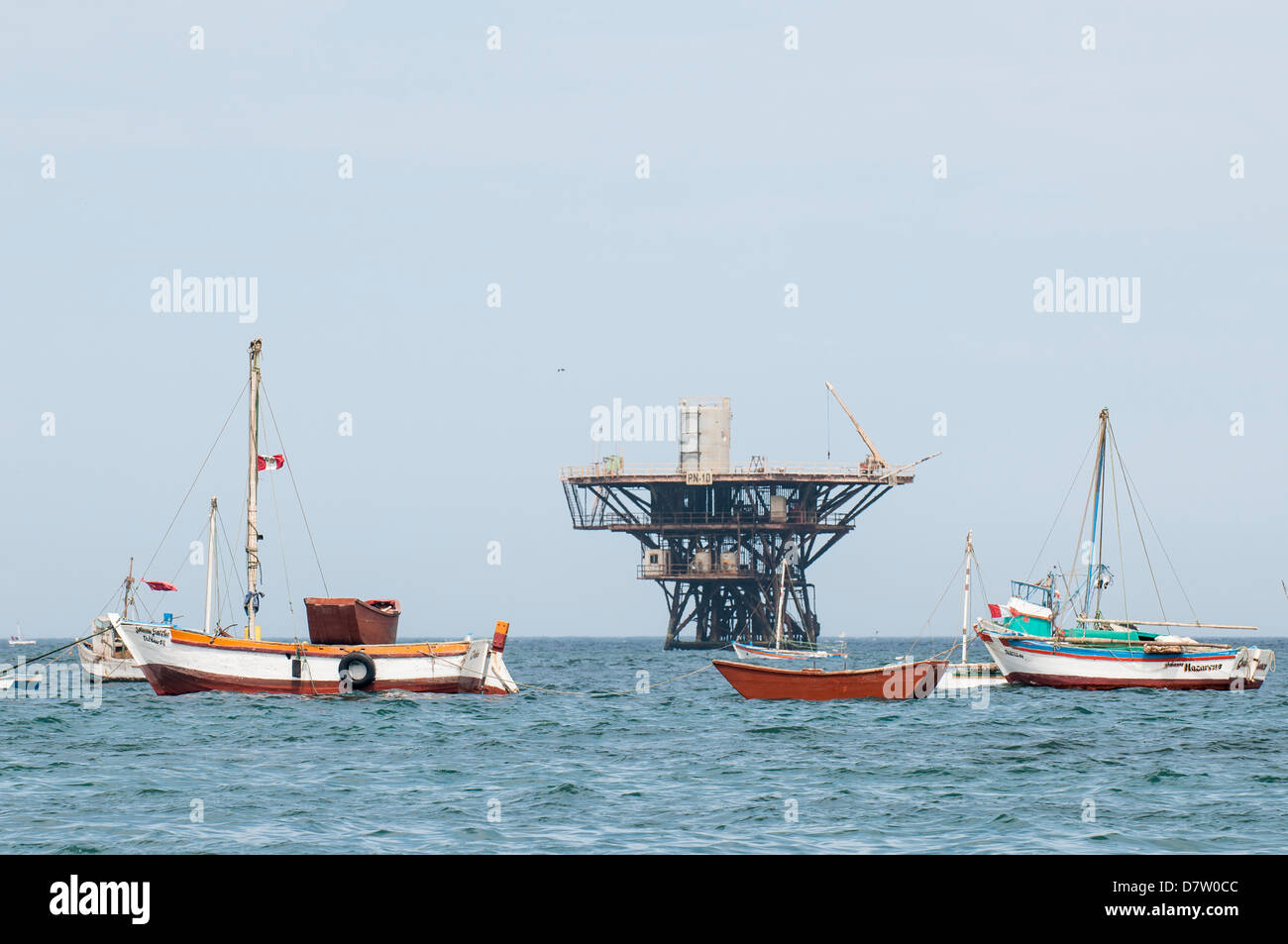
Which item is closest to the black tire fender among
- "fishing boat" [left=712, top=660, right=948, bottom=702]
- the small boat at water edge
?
"fishing boat" [left=712, top=660, right=948, bottom=702]

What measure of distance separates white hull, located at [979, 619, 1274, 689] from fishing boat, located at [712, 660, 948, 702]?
11.3 m

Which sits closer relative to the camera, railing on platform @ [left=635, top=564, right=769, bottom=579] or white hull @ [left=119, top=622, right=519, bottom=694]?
white hull @ [left=119, top=622, right=519, bottom=694]

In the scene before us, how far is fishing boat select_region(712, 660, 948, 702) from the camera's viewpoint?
5262 cm

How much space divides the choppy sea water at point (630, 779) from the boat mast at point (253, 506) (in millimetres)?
3317

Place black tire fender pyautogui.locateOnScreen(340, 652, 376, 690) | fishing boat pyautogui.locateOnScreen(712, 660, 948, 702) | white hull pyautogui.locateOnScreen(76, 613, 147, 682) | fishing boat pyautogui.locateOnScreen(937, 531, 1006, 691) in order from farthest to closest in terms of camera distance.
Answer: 1. white hull pyautogui.locateOnScreen(76, 613, 147, 682)
2. fishing boat pyautogui.locateOnScreen(937, 531, 1006, 691)
3. fishing boat pyautogui.locateOnScreen(712, 660, 948, 702)
4. black tire fender pyautogui.locateOnScreen(340, 652, 376, 690)

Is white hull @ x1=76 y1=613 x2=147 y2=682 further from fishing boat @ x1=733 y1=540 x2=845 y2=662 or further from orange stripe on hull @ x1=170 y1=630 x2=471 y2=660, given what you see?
fishing boat @ x1=733 y1=540 x2=845 y2=662

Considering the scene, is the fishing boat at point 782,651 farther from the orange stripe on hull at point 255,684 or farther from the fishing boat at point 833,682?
the orange stripe on hull at point 255,684

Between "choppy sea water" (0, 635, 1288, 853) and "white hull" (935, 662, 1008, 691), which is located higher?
"choppy sea water" (0, 635, 1288, 853)

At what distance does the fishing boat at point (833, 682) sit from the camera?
52625 millimetres

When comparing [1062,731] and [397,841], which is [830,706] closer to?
[1062,731]

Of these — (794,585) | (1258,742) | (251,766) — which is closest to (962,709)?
(1258,742)
